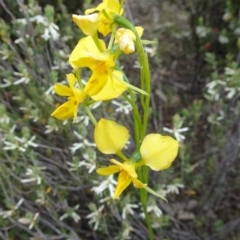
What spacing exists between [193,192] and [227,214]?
7.3 inches

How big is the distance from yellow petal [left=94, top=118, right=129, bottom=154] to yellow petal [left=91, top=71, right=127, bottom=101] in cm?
5

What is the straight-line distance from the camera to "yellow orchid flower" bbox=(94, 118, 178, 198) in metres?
0.94

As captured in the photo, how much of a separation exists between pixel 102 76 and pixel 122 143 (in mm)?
181

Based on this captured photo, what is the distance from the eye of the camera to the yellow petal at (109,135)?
0.94 m

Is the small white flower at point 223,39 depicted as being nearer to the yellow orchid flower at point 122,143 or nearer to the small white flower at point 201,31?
the small white flower at point 201,31

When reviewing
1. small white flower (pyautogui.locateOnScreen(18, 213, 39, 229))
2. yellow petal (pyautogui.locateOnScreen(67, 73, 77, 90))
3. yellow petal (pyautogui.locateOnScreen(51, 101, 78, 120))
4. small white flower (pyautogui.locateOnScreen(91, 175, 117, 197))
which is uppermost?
yellow petal (pyautogui.locateOnScreen(67, 73, 77, 90))

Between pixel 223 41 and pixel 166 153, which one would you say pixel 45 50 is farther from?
pixel 166 153

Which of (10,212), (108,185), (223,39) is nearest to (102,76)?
(108,185)

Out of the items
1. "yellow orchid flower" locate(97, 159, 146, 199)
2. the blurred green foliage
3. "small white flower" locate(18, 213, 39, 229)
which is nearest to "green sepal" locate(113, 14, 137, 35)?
"yellow orchid flower" locate(97, 159, 146, 199)

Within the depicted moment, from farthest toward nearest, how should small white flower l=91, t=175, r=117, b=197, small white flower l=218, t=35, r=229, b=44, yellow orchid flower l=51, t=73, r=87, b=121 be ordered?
small white flower l=218, t=35, r=229, b=44
small white flower l=91, t=175, r=117, b=197
yellow orchid flower l=51, t=73, r=87, b=121

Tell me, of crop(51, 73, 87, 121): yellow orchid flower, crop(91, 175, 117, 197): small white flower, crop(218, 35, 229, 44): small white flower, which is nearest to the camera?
crop(51, 73, 87, 121): yellow orchid flower

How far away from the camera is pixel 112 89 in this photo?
890 millimetres

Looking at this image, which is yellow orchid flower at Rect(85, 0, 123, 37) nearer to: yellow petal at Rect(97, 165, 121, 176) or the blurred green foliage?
yellow petal at Rect(97, 165, 121, 176)

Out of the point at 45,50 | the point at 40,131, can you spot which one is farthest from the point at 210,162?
the point at 45,50
